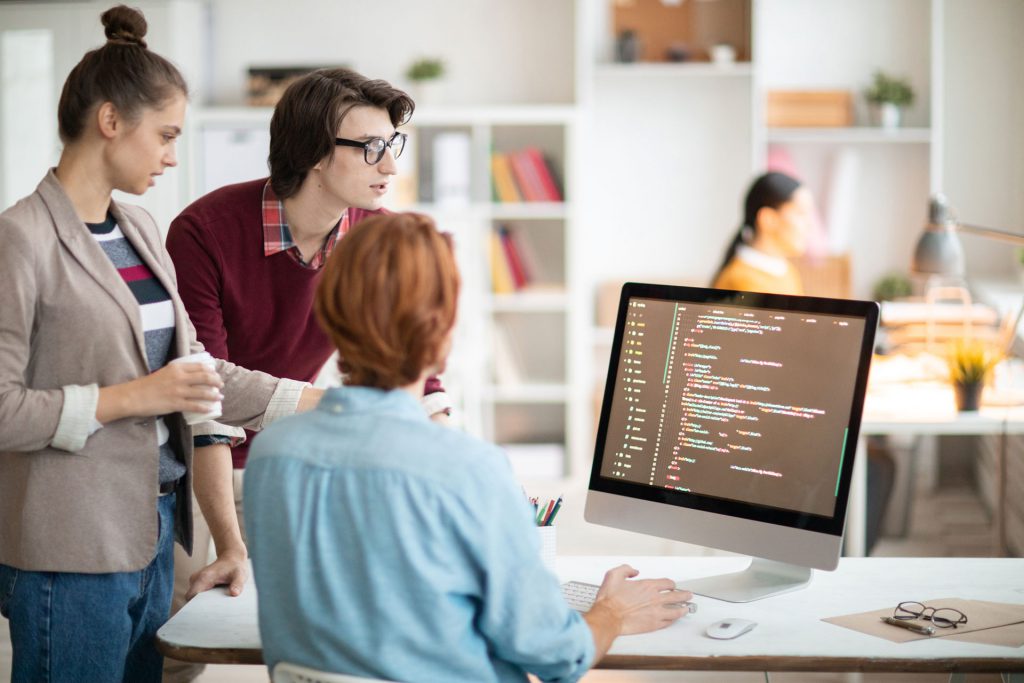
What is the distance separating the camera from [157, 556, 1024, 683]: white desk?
158 centimetres

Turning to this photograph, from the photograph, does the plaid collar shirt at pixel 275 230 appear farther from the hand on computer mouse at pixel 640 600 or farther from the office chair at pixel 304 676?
the office chair at pixel 304 676

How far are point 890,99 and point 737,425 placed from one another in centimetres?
372

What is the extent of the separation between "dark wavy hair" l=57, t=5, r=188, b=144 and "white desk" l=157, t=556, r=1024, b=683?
2.45ft

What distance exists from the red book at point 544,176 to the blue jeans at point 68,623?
3.63 meters

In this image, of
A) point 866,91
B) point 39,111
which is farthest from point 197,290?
point 866,91

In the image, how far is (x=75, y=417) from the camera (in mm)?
1587

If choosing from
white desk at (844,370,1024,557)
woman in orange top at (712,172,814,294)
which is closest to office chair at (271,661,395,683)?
white desk at (844,370,1024,557)

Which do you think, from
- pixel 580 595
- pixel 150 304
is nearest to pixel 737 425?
pixel 580 595

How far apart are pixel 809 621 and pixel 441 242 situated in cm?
83

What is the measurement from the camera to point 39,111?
15.8ft

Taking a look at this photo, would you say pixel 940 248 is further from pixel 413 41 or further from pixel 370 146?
pixel 413 41

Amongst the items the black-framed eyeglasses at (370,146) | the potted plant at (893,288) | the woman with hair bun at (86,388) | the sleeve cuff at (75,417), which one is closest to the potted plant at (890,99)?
the potted plant at (893,288)

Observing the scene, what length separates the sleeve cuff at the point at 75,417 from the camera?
1584mm

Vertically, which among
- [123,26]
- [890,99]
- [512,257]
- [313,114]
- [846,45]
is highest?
[846,45]
